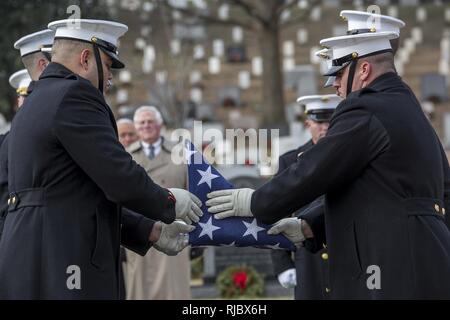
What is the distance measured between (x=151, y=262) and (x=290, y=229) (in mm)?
4474

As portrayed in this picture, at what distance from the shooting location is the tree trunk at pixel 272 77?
2364 centimetres

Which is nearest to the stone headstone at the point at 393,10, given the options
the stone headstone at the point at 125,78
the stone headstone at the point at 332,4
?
the stone headstone at the point at 332,4

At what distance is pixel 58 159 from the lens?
528cm

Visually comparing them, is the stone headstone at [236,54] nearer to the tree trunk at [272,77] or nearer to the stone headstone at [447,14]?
the stone headstone at [447,14]

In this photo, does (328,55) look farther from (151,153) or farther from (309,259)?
(151,153)

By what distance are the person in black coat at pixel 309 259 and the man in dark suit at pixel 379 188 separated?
221cm

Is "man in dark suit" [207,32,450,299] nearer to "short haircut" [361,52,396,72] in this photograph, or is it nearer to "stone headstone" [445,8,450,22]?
"short haircut" [361,52,396,72]

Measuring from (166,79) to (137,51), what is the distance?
4574 mm

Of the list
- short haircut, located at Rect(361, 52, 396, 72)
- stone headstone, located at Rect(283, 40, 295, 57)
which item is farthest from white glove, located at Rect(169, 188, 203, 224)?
stone headstone, located at Rect(283, 40, 295, 57)

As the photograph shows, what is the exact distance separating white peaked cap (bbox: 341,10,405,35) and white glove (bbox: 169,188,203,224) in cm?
129

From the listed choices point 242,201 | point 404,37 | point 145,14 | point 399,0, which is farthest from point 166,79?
point 242,201
